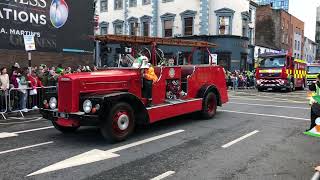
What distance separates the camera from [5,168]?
6461 mm

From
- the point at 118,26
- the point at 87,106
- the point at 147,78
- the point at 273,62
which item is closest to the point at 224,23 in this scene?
the point at 273,62

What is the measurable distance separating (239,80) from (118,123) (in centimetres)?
2536

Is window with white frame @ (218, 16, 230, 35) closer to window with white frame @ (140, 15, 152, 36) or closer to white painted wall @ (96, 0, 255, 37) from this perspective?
white painted wall @ (96, 0, 255, 37)

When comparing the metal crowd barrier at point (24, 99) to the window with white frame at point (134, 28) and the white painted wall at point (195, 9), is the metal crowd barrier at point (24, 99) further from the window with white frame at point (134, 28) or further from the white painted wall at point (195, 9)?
the window with white frame at point (134, 28)

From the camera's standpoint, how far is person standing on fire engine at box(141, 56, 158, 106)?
31.1 ft

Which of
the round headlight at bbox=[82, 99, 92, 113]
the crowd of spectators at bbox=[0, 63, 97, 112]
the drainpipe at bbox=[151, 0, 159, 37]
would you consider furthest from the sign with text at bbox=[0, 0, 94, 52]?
the drainpipe at bbox=[151, 0, 159, 37]

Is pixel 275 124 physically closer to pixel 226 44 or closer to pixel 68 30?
pixel 68 30

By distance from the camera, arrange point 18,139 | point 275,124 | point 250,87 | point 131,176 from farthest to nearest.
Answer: point 250,87 < point 275,124 < point 18,139 < point 131,176

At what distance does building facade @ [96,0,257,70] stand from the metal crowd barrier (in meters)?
25.7

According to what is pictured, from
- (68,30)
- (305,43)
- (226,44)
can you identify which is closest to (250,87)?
(226,44)

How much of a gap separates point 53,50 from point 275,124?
1230 centimetres

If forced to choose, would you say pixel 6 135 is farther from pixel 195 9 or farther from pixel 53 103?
pixel 195 9

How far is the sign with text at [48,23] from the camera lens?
56.7 feet

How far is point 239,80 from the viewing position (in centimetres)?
3253
